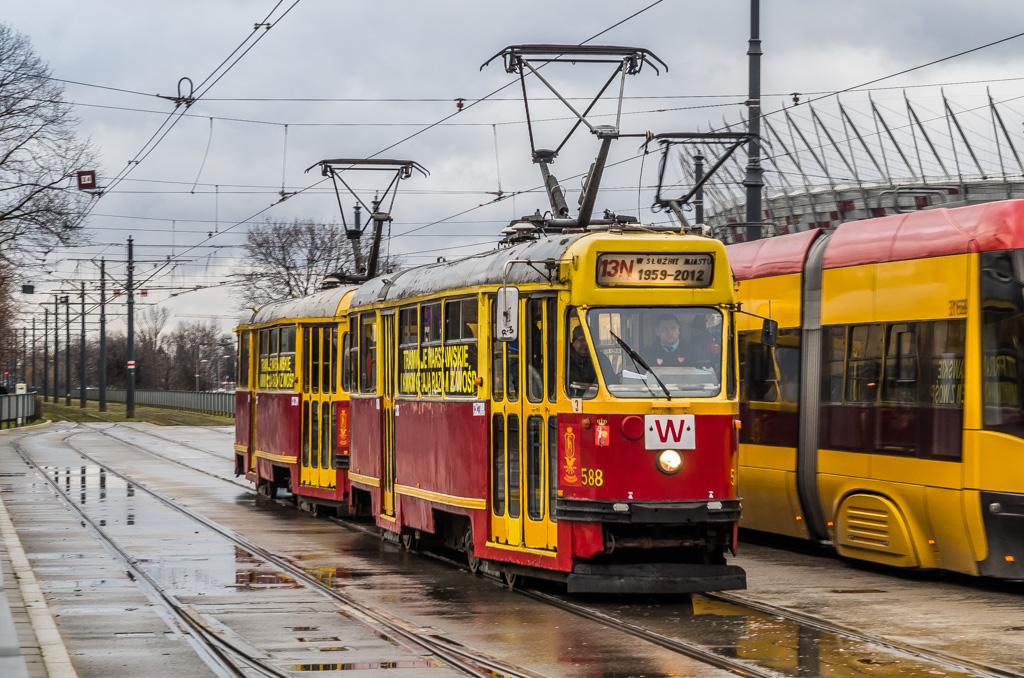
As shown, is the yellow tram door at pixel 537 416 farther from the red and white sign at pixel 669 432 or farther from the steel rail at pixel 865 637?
the steel rail at pixel 865 637

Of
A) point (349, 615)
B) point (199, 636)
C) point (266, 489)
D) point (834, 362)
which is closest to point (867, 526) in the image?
point (834, 362)

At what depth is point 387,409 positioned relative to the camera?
16344 millimetres

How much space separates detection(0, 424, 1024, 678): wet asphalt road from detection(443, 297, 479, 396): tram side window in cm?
183

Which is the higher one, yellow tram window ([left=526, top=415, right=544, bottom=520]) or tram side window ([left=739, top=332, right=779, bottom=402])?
tram side window ([left=739, top=332, right=779, bottom=402])

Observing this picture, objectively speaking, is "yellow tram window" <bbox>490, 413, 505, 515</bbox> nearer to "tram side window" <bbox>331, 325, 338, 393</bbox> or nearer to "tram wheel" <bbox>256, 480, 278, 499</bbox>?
"tram side window" <bbox>331, 325, 338, 393</bbox>

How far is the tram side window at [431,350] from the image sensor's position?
14336 mm

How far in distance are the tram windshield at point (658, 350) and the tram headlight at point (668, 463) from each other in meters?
0.47

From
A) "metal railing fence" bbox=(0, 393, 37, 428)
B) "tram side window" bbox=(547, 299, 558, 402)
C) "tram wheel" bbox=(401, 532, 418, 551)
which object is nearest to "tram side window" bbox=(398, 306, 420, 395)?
"tram wheel" bbox=(401, 532, 418, 551)

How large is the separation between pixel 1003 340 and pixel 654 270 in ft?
9.82

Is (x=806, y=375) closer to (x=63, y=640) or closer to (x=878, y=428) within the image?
(x=878, y=428)

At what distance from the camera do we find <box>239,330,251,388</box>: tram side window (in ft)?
85.8

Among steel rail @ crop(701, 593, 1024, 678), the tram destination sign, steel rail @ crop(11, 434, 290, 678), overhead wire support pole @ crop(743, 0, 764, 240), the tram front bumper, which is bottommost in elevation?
steel rail @ crop(11, 434, 290, 678)

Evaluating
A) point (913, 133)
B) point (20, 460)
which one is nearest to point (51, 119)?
point (20, 460)

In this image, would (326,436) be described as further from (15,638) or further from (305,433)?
(15,638)
